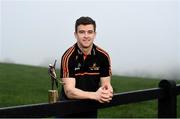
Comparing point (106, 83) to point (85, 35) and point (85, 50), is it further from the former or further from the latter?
point (85, 35)

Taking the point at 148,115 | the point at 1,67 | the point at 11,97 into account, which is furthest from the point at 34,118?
the point at 1,67

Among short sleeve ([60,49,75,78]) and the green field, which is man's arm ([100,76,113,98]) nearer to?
short sleeve ([60,49,75,78])

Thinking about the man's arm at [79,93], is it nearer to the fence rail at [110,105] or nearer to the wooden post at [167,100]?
the fence rail at [110,105]

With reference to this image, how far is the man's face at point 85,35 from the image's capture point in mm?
3369

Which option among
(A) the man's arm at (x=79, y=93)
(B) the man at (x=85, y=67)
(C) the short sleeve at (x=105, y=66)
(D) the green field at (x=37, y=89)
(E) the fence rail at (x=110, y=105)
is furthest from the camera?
(D) the green field at (x=37, y=89)

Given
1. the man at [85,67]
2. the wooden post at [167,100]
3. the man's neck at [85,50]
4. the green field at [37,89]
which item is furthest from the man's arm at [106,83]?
the green field at [37,89]

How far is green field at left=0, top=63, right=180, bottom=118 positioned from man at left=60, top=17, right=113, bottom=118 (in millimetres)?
5018

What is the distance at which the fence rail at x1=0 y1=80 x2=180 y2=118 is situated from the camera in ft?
8.55

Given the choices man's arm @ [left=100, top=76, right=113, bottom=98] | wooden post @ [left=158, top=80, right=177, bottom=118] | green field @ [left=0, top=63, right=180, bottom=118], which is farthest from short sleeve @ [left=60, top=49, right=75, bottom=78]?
green field @ [left=0, top=63, right=180, bottom=118]

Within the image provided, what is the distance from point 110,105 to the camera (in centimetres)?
328

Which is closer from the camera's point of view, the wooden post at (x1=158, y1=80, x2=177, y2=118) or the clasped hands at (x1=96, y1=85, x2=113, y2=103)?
the clasped hands at (x1=96, y1=85, x2=113, y2=103)

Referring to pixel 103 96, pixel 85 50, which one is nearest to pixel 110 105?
pixel 103 96

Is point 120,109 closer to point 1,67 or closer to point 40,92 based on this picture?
point 40,92

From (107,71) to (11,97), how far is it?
289 inches
